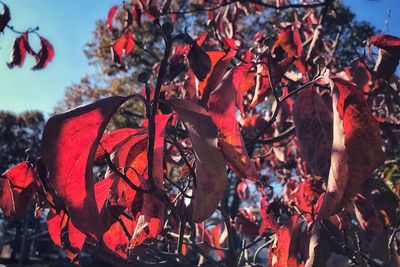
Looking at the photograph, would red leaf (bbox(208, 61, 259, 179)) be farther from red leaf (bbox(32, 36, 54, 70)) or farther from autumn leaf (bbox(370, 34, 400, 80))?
red leaf (bbox(32, 36, 54, 70))

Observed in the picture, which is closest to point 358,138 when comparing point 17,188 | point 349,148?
point 349,148

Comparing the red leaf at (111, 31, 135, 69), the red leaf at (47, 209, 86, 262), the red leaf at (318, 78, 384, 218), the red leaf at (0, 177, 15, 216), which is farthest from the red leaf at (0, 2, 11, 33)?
the red leaf at (318, 78, 384, 218)

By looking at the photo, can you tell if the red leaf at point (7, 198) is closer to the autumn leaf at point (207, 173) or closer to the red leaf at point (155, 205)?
the red leaf at point (155, 205)

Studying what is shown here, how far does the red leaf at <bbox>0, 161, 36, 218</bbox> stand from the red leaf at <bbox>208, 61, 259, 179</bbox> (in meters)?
0.53

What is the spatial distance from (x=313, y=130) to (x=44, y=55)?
6.30ft

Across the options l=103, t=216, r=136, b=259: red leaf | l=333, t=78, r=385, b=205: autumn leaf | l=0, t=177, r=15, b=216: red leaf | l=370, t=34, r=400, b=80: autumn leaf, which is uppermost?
l=370, t=34, r=400, b=80: autumn leaf

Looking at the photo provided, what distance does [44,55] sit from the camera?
240cm

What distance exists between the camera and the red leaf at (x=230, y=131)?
28.6 inches

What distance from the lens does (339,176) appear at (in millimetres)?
650

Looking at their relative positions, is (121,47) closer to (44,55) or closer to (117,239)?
(44,55)

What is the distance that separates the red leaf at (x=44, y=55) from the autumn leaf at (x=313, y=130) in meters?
1.83

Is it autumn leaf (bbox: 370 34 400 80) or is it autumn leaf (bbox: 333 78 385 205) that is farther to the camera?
autumn leaf (bbox: 370 34 400 80)

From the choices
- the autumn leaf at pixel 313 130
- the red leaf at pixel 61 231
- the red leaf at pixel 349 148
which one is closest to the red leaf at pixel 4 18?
the red leaf at pixel 61 231

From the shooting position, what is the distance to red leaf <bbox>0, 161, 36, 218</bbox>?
105 centimetres
